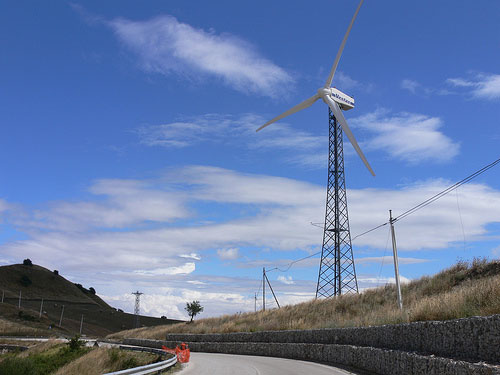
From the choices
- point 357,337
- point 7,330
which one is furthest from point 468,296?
point 7,330

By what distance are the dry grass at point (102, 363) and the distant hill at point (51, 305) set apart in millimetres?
77101

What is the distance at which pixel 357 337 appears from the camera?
22.7 metres

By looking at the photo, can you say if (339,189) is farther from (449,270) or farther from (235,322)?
(235,322)

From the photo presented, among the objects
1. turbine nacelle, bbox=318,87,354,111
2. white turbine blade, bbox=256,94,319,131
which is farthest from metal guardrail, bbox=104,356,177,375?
turbine nacelle, bbox=318,87,354,111

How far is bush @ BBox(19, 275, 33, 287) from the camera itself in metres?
158

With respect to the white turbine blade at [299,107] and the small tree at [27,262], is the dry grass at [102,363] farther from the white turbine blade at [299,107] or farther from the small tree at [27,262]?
the small tree at [27,262]

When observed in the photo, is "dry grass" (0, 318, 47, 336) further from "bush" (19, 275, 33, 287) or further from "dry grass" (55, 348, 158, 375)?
"bush" (19, 275, 33, 287)

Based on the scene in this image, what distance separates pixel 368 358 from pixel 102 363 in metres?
18.5

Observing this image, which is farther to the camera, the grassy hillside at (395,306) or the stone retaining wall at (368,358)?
the grassy hillside at (395,306)

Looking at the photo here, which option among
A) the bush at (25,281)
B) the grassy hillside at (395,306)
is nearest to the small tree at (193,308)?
the grassy hillside at (395,306)

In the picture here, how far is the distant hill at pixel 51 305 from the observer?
11051 cm

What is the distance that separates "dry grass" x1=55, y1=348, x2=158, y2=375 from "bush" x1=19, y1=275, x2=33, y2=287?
140389mm

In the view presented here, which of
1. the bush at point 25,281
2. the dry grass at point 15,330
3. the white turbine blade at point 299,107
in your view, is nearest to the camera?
the white turbine blade at point 299,107

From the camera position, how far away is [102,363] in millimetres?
30344
